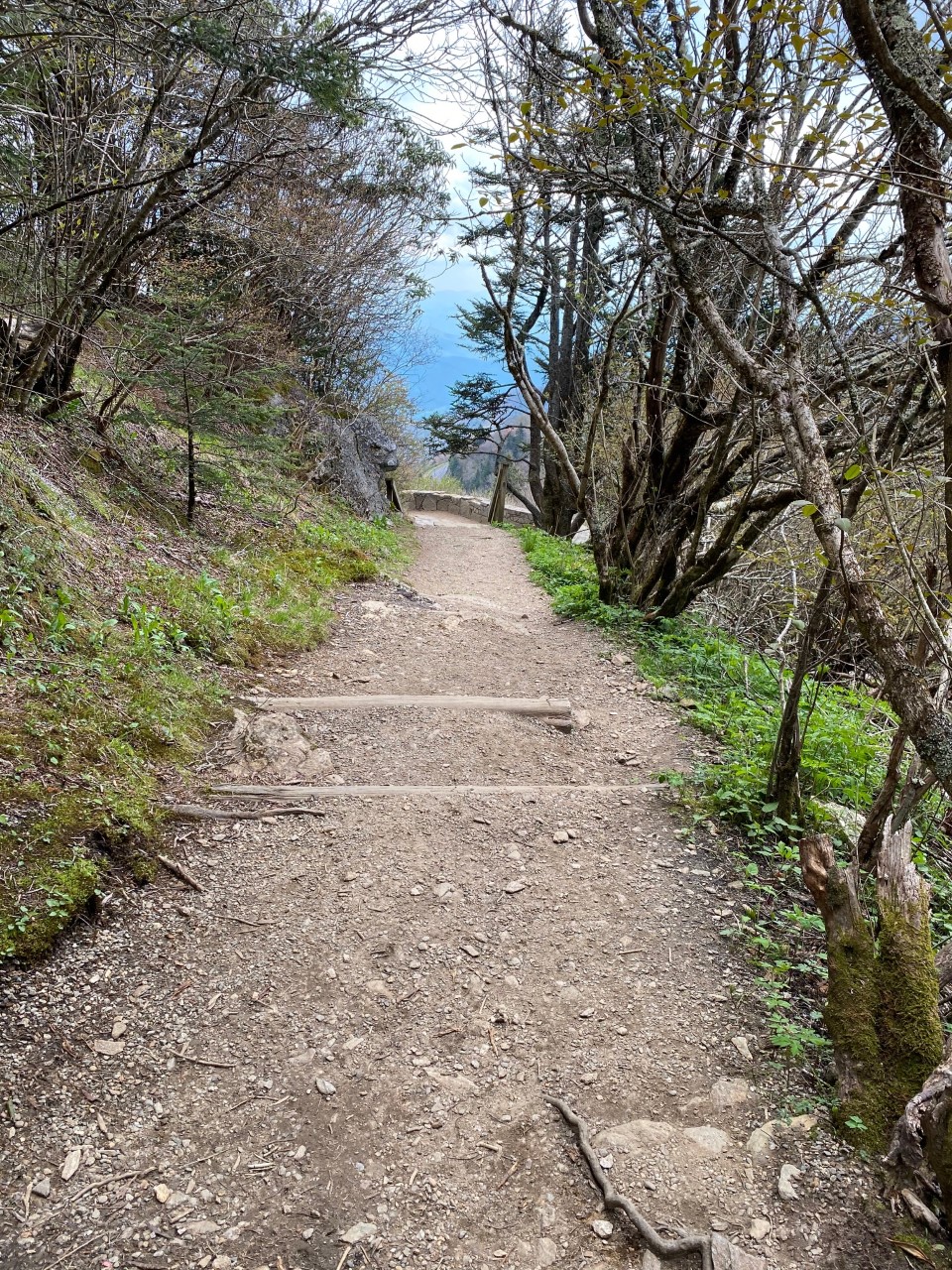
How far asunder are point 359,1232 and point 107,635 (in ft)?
10.6

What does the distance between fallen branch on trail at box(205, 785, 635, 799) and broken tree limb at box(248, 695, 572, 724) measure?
34.3 inches

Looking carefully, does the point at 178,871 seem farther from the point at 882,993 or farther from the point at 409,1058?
the point at 882,993

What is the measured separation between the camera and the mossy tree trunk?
84.1 inches

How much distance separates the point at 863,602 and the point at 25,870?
312 cm

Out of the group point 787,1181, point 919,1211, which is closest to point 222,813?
point 787,1181

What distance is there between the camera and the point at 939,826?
3824mm

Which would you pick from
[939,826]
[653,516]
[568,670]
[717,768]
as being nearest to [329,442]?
[653,516]

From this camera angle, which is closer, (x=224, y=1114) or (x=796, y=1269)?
(x=796, y=1269)

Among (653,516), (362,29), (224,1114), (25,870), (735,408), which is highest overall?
(362,29)

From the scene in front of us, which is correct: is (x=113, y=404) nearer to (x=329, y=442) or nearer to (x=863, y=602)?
(x=329, y=442)

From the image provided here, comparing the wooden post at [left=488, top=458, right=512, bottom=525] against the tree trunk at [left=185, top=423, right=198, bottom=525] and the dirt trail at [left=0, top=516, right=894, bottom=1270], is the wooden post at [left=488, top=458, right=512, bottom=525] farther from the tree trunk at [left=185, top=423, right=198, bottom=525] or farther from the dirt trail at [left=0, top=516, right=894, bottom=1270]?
the dirt trail at [left=0, top=516, right=894, bottom=1270]

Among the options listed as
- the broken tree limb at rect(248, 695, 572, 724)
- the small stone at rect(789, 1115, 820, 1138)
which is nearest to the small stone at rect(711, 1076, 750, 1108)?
the small stone at rect(789, 1115, 820, 1138)

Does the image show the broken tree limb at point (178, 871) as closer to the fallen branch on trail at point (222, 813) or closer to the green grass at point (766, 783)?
the fallen branch on trail at point (222, 813)

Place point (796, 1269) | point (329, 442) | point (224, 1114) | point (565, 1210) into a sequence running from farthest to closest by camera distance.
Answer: point (329, 442) → point (224, 1114) → point (565, 1210) → point (796, 1269)
